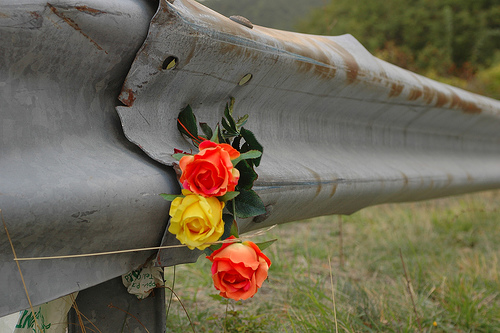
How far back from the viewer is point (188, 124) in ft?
4.05

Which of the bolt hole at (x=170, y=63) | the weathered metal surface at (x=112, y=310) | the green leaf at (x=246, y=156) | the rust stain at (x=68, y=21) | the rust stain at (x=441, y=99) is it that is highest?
the rust stain at (x=441, y=99)

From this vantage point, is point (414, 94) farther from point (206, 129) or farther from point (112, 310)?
point (112, 310)

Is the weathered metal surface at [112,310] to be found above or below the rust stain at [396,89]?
below

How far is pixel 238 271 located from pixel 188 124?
43 cm

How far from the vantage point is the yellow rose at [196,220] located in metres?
0.95

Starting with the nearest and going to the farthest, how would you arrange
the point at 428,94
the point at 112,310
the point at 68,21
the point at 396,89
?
the point at 68,21 < the point at 112,310 < the point at 396,89 < the point at 428,94

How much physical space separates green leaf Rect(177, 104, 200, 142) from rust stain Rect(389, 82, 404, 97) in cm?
118

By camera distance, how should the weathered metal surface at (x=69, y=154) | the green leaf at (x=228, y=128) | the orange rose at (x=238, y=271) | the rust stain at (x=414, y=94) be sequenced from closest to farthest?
the weathered metal surface at (x=69, y=154)
the orange rose at (x=238, y=271)
the green leaf at (x=228, y=128)
the rust stain at (x=414, y=94)

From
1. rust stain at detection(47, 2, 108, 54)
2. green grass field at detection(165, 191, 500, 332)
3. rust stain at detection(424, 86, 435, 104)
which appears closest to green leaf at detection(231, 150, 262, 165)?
rust stain at detection(47, 2, 108, 54)

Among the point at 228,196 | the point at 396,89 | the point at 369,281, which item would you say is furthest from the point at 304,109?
the point at 369,281

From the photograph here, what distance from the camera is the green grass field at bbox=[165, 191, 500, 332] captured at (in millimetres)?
1891

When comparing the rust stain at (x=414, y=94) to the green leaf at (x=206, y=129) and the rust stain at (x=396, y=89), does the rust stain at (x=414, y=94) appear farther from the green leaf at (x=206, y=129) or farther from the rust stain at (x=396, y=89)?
the green leaf at (x=206, y=129)

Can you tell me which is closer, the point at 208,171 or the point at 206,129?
the point at 208,171

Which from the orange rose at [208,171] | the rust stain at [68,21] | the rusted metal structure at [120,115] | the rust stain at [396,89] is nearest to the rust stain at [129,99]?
the rusted metal structure at [120,115]
